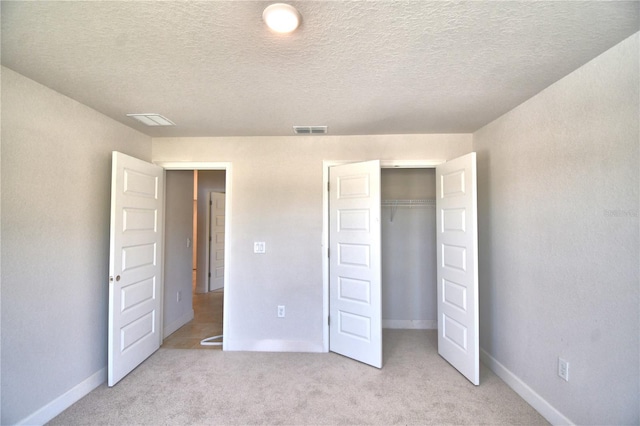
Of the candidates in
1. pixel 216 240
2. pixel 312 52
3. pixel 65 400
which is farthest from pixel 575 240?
pixel 216 240

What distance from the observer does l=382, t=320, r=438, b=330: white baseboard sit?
3844mm

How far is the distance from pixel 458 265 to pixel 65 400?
340cm

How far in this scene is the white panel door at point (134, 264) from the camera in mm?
2424

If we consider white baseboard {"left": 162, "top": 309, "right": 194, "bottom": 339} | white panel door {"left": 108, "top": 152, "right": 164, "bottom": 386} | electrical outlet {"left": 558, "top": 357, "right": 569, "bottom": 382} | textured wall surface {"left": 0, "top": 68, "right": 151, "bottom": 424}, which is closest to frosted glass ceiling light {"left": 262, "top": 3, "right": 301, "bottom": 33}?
textured wall surface {"left": 0, "top": 68, "right": 151, "bottom": 424}

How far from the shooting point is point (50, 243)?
2.04 meters

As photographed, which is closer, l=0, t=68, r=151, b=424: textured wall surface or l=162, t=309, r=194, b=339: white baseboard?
l=0, t=68, r=151, b=424: textured wall surface

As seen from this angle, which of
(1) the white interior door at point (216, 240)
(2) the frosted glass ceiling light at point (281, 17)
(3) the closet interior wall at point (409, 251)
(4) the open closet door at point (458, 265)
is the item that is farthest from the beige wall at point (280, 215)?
(1) the white interior door at point (216, 240)

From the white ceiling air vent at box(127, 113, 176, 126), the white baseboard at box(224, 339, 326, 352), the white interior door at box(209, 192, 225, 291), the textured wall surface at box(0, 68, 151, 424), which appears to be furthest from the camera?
the white interior door at box(209, 192, 225, 291)

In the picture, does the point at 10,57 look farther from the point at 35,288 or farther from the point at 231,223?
the point at 231,223

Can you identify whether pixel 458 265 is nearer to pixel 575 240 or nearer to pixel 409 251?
pixel 575 240

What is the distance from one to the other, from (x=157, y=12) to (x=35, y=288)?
200 centimetres

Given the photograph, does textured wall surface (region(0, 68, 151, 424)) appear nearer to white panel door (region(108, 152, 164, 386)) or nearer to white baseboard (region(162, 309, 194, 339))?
white panel door (region(108, 152, 164, 386))

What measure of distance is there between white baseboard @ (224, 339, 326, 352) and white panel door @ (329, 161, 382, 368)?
8.8 inches

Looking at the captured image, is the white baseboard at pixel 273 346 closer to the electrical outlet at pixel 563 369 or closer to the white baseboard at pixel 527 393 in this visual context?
the white baseboard at pixel 527 393
